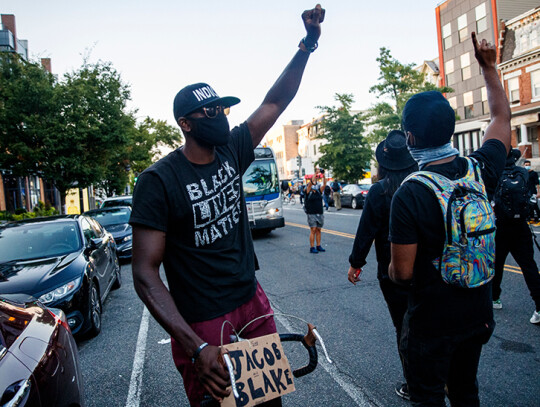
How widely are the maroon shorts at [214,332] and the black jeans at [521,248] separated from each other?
3.79m

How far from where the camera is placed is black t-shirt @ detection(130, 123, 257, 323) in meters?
1.94

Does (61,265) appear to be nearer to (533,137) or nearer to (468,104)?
(533,137)

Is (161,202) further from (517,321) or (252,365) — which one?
(517,321)

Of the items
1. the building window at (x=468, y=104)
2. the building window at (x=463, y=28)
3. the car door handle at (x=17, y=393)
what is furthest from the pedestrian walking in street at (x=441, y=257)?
the building window at (x=463, y=28)

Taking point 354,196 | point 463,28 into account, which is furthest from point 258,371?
point 463,28

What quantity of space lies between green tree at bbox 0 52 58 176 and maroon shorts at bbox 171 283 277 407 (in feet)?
52.5

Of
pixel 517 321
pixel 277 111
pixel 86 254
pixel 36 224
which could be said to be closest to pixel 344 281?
pixel 517 321

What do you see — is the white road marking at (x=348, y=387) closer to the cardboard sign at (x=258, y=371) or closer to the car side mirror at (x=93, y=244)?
the cardboard sign at (x=258, y=371)

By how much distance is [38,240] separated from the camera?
6570 millimetres

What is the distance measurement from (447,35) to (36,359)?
40.2m

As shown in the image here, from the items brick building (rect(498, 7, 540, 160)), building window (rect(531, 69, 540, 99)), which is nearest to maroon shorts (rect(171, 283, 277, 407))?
brick building (rect(498, 7, 540, 160))

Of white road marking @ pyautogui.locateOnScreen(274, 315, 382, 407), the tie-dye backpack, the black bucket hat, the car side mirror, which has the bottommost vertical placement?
white road marking @ pyautogui.locateOnScreen(274, 315, 382, 407)

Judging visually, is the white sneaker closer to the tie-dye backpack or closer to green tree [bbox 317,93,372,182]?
the tie-dye backpack

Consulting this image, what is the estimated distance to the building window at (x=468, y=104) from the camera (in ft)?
115
